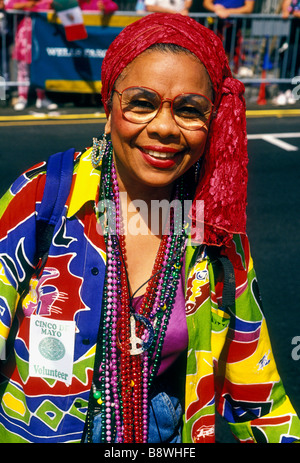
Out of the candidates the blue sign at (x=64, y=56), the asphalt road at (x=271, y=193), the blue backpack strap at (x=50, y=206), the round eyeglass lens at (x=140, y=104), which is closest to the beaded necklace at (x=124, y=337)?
the blue backpack strap at (x=50, y=206)

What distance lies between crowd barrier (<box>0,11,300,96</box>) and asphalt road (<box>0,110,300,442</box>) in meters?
1.34

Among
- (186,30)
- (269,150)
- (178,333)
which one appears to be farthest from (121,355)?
(269,150)

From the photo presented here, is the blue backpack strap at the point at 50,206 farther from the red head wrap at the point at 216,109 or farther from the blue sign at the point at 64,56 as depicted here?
the blue sign at the point at 64,56

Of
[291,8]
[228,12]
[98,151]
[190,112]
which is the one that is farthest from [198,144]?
[291,8]

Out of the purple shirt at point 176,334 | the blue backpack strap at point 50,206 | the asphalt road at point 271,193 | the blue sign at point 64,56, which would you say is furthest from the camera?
the blue sign at point 64,56

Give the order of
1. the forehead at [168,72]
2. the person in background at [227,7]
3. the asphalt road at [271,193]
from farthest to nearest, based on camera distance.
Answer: the person in background at [227,7] < the asphalt road at [271,193] < the forehead at [168,72]

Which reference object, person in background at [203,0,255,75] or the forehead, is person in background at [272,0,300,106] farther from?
the forehead

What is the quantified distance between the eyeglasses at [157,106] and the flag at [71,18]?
826 centimetres

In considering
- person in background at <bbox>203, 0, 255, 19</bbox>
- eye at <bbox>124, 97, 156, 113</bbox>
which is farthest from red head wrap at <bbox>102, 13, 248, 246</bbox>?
person in background at <bbox>203, 0, 255, 19</bbox>

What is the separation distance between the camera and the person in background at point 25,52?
9.90 metres

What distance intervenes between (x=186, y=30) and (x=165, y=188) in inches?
19.9

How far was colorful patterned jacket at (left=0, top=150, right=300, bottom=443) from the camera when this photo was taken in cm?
187

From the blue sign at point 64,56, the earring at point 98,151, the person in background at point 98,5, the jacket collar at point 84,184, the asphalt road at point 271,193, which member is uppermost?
the earring at point 98,151

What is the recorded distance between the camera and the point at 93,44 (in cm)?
1009
